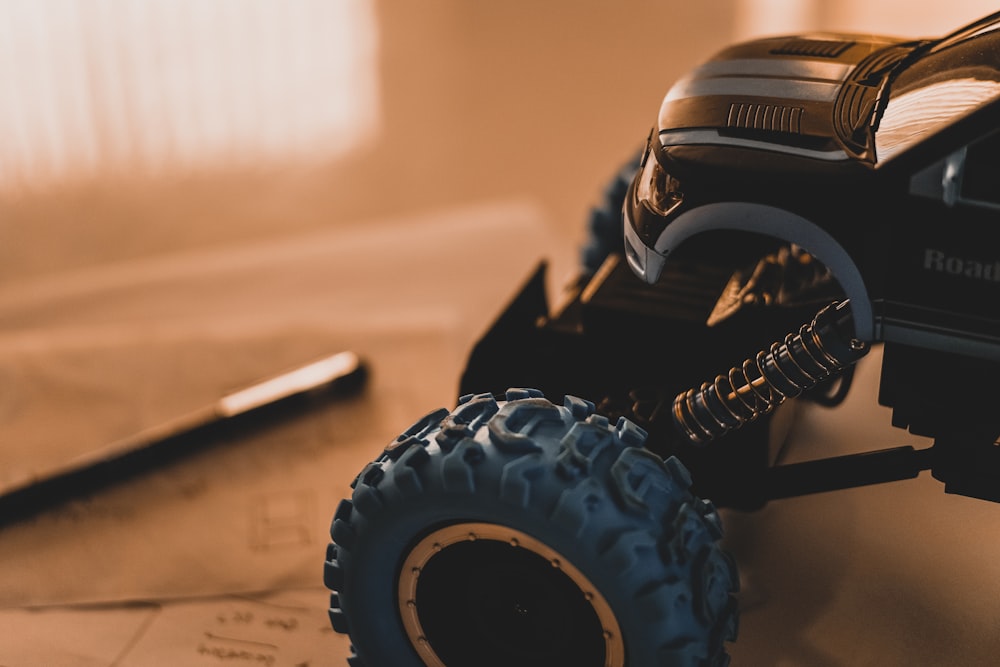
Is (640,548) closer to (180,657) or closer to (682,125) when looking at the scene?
(682,125)

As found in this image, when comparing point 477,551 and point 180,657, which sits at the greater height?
point 477,551

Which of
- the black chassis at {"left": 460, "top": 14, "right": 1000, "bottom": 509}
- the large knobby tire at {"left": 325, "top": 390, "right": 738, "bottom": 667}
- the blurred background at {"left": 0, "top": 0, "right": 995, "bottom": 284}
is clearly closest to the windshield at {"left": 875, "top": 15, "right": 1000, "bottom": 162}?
the black chassis at {"left": 460, "top": 14, "right": 1000, "bottom": 509}

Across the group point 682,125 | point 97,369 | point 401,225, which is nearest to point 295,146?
point 401,225

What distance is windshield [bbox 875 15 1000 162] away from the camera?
691 millimetres

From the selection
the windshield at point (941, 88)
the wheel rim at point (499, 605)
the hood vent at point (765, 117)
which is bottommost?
the wheel rim at point (499, 605)

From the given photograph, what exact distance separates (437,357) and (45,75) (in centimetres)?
93

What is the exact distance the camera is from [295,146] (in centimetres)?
189

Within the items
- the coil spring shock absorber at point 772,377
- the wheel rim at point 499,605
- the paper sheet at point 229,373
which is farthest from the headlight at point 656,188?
the paper sheet at point 229,373

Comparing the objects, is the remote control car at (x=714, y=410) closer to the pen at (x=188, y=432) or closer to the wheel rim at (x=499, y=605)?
the wheel rim at (x=499, y=605)

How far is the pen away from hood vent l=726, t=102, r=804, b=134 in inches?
23.1

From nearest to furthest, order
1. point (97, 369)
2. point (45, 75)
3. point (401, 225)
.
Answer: point (97, 369), point (401, 225), point (45, 75)

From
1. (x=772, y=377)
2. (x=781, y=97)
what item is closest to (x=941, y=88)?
(x=781, y=97)

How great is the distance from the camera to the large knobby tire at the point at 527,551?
683 mm

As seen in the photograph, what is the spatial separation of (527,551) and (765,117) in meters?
0.32
